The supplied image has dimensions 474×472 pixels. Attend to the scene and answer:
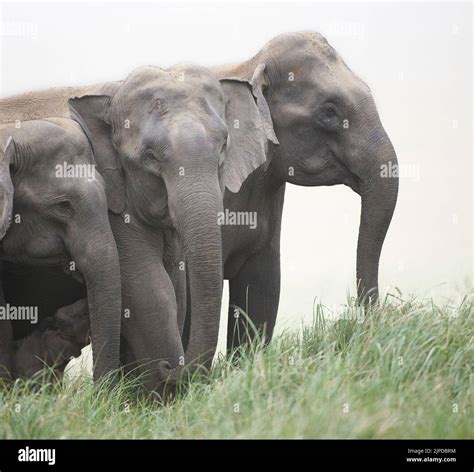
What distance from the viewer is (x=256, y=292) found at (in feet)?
38.9

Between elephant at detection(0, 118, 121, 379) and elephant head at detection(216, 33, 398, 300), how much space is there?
1.67m

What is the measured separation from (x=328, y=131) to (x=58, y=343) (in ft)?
7.91

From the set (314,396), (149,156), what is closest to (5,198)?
(149,156)

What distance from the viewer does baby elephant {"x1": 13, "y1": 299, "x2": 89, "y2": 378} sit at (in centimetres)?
1014

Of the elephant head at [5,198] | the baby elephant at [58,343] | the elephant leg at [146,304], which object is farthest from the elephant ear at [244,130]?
the elephant head at [5,198]

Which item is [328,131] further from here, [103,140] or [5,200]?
[5,200]

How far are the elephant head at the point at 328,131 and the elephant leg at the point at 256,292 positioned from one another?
89cm

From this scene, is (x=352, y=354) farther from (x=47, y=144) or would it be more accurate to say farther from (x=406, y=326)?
(x=47, y=144)

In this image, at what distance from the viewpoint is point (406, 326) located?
951 cm

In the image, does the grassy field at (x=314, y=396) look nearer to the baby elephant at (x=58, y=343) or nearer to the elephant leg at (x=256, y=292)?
the baby elephant at (x=58, y=343)

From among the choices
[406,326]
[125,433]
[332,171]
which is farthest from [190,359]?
[332,171]

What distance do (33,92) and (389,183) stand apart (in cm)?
253

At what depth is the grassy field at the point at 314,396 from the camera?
27.0 feet

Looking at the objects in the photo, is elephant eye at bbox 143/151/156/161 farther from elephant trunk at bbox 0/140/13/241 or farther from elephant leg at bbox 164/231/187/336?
elephant trunk at bbox 0/140/13/241
